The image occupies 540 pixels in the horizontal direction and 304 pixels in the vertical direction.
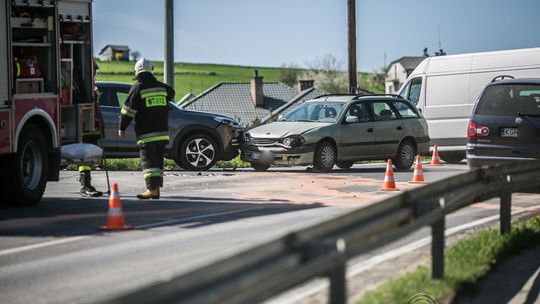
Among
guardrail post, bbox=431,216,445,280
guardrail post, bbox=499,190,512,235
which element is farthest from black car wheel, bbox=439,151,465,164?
guardrail post, bbox=431,216,445,280

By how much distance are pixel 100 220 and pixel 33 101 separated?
241 cm

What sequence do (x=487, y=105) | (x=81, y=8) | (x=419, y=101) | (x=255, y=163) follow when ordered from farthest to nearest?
(x=419, y=101) < (x=255, y=163) < (x=487, y=105) < (x=81, y=8)

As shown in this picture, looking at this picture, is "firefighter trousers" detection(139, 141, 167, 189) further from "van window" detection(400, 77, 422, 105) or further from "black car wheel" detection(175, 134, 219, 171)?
"van window" detection(400, 77, 422, 105)

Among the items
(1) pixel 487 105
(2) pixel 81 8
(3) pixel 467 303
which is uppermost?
(2) pixel 81 8

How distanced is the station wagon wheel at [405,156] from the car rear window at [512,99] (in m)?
6.26

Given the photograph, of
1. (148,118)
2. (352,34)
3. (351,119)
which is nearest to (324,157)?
(351,119)

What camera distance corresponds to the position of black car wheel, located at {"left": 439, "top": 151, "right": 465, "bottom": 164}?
1052 inches

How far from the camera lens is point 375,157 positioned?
74.8 feet

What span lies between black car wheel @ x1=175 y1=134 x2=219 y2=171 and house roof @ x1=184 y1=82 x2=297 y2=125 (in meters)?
72.5

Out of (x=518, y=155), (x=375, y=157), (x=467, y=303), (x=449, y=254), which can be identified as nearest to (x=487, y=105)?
(x=518, y=155)

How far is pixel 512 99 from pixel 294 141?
5.56 m

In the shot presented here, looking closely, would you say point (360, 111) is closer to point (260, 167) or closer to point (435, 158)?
point (260, 167)

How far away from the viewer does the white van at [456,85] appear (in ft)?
82.1

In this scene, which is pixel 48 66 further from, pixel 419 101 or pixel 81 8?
pixel 419 101
